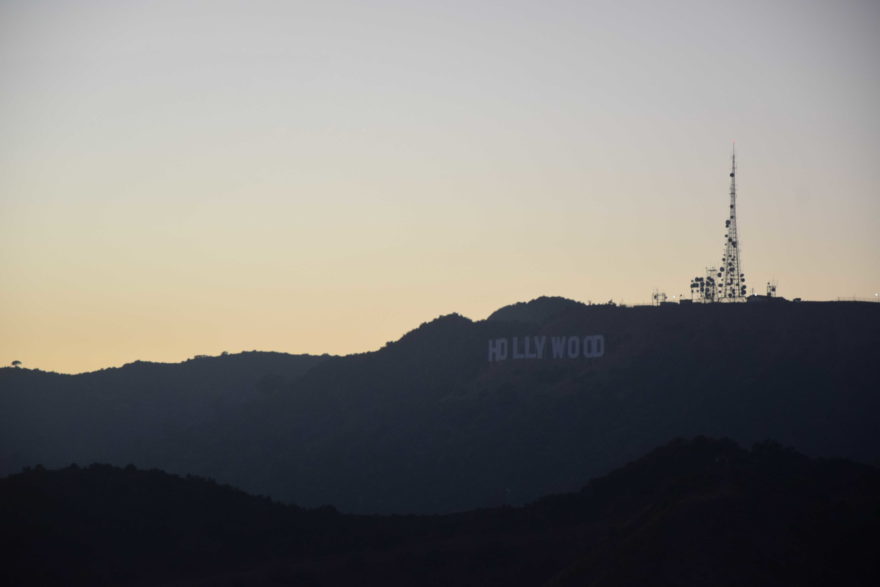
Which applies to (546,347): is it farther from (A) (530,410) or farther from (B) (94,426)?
(B) (94,426)

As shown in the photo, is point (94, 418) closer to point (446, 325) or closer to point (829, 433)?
point (446, 325)

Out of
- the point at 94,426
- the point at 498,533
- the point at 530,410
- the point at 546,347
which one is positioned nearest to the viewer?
the point at 498,533

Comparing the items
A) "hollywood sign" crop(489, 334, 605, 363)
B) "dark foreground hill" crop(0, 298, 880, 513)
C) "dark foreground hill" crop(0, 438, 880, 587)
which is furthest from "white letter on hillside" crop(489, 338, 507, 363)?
"dark foreground hill" crop(0, 438, 880, 587)

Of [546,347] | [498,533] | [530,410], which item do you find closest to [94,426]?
[546,347]

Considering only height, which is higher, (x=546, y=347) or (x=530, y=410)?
(x=546, y=347)

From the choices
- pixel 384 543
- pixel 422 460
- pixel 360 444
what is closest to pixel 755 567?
pixel 384 543

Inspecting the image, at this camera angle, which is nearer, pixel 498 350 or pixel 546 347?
pixel 546 347
